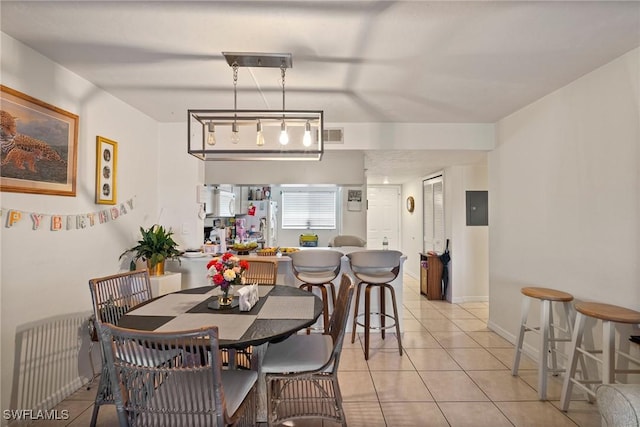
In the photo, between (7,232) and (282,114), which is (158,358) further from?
(282,114)

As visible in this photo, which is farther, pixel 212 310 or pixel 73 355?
pixel 73 355

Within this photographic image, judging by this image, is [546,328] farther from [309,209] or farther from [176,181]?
[309,209]

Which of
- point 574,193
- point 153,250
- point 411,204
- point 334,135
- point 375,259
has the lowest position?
point 375,259

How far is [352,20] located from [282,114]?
79 cm

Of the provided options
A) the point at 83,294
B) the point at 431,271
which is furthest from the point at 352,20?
the point at 431,271

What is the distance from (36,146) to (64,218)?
54 cm

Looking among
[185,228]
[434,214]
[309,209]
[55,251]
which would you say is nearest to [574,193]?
[434,214]

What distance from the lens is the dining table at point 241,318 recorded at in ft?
5.30

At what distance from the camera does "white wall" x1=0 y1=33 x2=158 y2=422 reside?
6.46ft

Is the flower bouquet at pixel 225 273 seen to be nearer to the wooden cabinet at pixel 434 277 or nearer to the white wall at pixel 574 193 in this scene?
the white wall at pixel 574 193

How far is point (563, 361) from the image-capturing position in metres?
2.81

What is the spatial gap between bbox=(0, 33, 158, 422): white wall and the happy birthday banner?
27 millimetres

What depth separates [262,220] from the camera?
6.55 meters

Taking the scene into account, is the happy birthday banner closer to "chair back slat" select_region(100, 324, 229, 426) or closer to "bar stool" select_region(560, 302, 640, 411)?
"chair back slat" select_region(100, 324, 229, 426)
